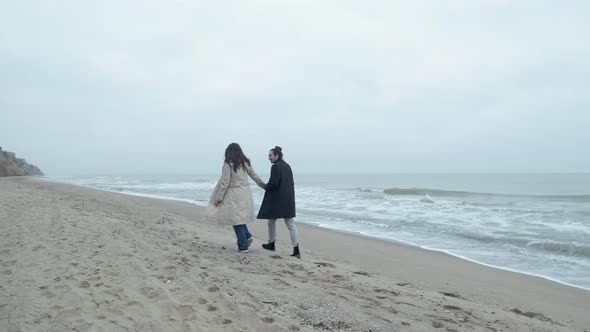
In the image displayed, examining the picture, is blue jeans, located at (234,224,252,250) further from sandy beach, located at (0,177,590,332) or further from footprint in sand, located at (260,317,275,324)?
footprint in sand, located at (260,317,275,324)

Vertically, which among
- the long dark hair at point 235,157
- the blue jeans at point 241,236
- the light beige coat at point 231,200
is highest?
the long dark hair at point 235,157

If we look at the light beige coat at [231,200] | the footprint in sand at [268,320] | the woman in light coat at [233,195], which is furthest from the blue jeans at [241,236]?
the footprint in sand at [268,320]

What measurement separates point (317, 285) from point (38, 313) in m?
2.72

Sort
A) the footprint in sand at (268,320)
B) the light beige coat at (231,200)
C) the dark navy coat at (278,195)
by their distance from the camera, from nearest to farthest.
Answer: the footprint in sand at (268,320) → the light beige coat at (231,200) → the dark navy coat at (278,195)

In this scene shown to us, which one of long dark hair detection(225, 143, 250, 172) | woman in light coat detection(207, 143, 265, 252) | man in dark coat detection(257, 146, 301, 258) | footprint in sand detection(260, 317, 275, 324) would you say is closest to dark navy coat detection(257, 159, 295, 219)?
man in dark coat detection(257, 146, 301, 258)

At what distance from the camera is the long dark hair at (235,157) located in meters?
6.14

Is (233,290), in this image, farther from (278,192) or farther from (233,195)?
(278,192)

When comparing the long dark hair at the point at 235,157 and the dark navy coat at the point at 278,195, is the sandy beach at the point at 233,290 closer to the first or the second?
the dark navy coat at the point at 278,195

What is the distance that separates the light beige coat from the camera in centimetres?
611

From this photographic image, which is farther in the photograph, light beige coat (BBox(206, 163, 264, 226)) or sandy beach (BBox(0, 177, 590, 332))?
light beige coat (BBox(206, 163, 264, 226))

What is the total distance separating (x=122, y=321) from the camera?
125 inches

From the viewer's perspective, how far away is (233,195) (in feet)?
20.3

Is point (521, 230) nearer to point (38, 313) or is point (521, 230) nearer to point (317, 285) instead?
point (317, 285)

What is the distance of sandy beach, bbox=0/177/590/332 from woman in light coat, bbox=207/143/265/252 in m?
0.56
